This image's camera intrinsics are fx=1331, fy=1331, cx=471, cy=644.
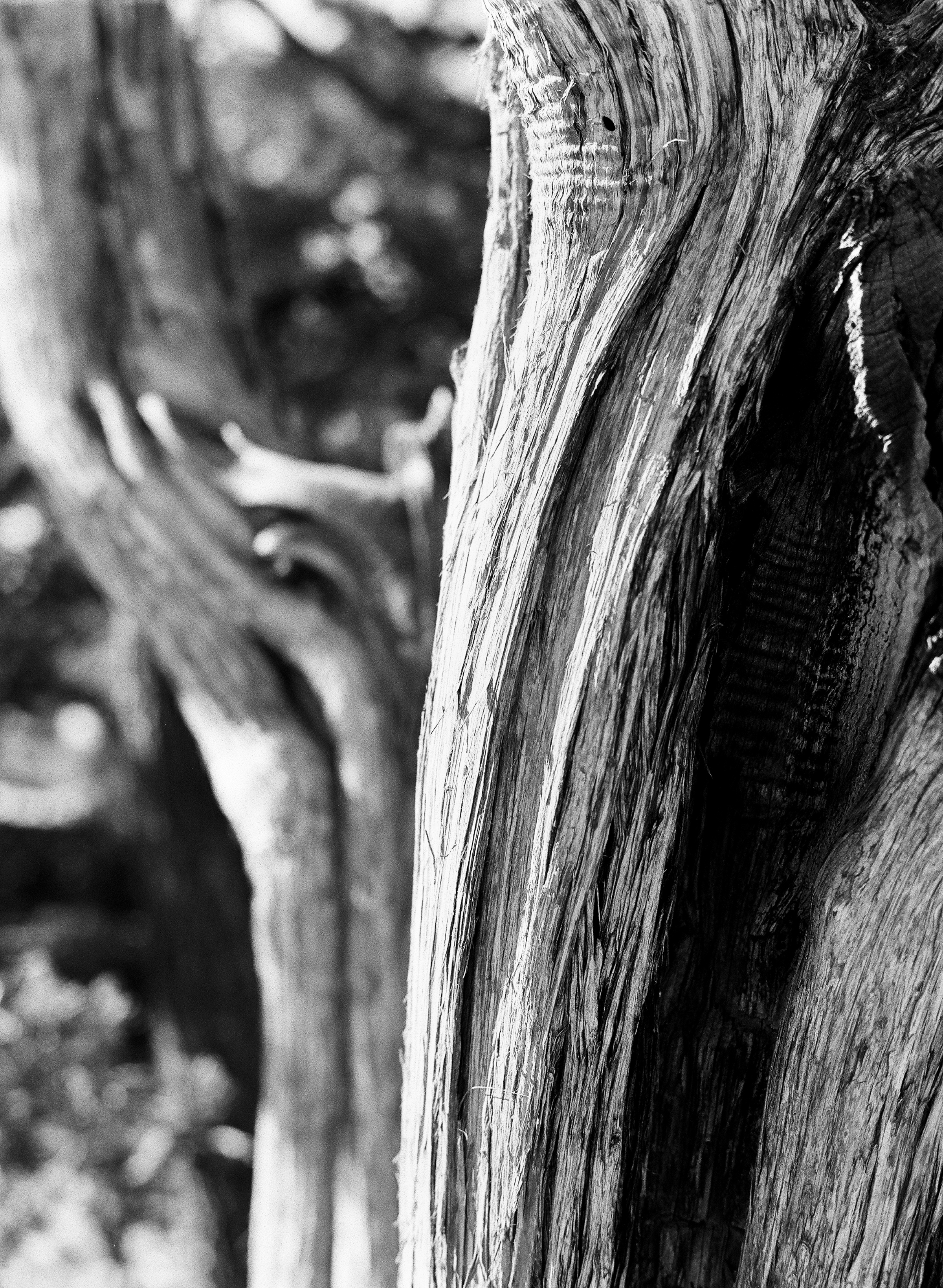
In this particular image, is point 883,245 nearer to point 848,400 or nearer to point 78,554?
point 848,400

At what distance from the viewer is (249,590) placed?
259 cm

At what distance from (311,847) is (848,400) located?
1.62 meters

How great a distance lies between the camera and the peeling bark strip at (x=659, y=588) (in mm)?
1287

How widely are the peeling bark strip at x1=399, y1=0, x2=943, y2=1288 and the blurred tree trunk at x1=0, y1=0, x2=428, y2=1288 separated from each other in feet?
3.95

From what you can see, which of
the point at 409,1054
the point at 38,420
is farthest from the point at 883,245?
the point at 38,420

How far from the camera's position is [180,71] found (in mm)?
2990

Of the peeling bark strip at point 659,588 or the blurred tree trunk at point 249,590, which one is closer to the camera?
the peeling bark strip at point 659,588

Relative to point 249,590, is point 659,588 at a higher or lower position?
lower

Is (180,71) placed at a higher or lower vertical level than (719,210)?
higher

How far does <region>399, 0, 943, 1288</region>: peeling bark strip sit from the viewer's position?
1.29 meters

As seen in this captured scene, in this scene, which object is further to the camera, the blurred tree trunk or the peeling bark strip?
the blurred tree trunk

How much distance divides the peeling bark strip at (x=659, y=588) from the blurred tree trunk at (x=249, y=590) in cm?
121

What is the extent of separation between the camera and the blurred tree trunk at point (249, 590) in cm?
261

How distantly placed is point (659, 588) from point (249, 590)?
1426 mm
